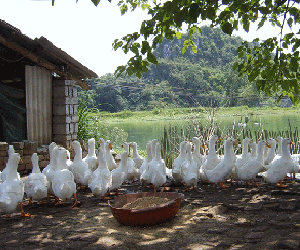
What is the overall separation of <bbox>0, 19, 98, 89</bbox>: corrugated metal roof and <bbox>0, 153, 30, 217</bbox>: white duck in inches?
149

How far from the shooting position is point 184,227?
4.31 m

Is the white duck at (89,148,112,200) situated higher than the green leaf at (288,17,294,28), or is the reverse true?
the green leaf at (288,17,294,28)

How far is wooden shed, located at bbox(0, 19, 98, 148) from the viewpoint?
27.4 feet

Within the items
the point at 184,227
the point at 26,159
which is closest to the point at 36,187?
the point at 184,227

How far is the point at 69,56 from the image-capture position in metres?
9.02

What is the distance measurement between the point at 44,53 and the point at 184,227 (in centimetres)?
634

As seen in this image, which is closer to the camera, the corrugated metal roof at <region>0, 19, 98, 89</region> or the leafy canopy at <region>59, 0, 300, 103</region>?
the leafy canopy at <region>59, 0, 300, 103</region>

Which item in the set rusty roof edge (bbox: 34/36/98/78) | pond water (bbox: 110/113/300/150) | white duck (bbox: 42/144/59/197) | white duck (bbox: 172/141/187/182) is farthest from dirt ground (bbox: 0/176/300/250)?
pond water (bbox: 110/113/300/150)

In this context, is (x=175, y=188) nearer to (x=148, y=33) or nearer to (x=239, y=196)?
(x=239, y=196)

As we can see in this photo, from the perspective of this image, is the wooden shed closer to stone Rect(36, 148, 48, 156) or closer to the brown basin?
stone Rect(36, 148, 48, 156)

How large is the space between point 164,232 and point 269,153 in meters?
4.00

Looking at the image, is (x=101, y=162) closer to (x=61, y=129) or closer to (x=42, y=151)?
(x=42, y=151)

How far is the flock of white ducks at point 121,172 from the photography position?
5.31 metres

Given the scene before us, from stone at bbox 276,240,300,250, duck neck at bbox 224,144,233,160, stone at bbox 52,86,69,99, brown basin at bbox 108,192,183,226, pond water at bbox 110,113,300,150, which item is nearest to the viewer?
stone at bbox 276,240,300,250
